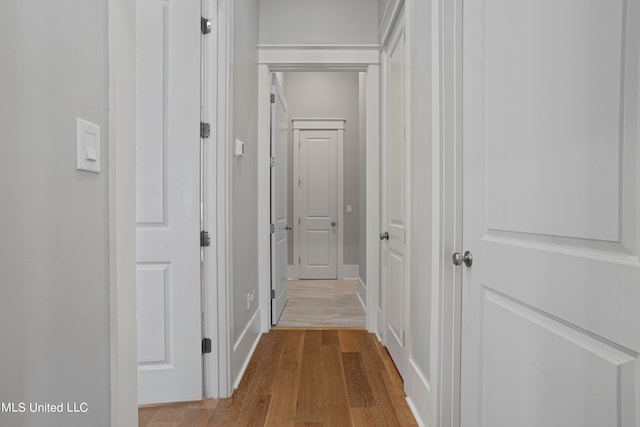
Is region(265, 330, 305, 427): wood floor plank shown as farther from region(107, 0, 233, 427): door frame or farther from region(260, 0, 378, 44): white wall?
region(260, 0, 378, 44): white wall

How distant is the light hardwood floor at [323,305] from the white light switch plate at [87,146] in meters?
2.80

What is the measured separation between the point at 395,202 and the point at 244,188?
1.07m

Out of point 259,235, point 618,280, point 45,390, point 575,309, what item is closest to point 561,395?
point 575,309

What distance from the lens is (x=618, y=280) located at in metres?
0.73

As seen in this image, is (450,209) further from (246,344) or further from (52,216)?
(246,344)

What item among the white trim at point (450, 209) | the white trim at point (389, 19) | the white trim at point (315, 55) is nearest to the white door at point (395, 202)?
the white trim at point (389, 19)

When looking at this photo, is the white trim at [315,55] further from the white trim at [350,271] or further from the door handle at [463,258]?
the white trim at [350,271]

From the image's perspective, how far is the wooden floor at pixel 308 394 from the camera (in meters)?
1.84

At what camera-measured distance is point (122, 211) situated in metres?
0.98

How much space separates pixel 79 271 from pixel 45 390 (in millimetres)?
244

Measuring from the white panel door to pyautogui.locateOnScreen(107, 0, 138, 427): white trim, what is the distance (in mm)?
4806

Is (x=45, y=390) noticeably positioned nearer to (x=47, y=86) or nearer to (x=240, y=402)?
(x=47, y=86)

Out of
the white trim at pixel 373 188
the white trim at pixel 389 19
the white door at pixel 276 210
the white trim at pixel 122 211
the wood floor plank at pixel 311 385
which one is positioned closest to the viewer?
the white trim at pixel 122 211

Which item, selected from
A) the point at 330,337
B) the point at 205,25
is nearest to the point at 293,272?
the point at 330,337
